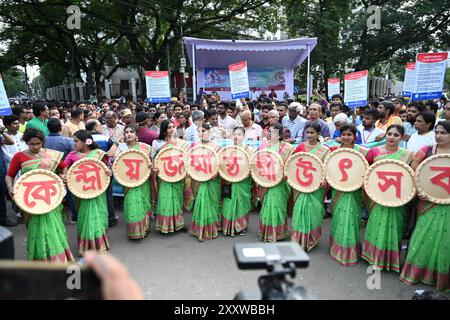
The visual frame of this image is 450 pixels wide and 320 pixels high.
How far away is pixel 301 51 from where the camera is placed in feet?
44.9

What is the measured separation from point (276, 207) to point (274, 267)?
3025mm

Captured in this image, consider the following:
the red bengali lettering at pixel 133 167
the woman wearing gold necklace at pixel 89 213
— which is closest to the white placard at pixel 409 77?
the red bengali lettering at pixel 133 167

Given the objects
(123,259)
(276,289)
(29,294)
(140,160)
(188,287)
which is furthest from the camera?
(140,160)

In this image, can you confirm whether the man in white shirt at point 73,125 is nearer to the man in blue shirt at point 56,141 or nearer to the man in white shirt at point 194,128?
the man in blue shirt at point 56,141

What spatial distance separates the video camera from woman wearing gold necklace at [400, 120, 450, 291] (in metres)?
2.33

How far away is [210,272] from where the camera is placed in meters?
3.73

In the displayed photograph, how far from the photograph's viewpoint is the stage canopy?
12.4 meters

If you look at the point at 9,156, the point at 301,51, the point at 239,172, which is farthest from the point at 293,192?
the point at 301,51

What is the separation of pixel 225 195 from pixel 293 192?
90cm

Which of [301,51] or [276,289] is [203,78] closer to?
[301,51]

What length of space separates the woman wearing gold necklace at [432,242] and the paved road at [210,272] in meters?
0.16

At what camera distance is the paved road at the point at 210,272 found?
335 centimetres

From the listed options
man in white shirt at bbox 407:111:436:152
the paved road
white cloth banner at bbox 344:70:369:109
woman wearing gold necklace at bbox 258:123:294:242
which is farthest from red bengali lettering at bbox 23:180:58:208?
white cloth banner at bbox 344:70:369:109

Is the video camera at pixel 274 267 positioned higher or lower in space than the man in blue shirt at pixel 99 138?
lower
